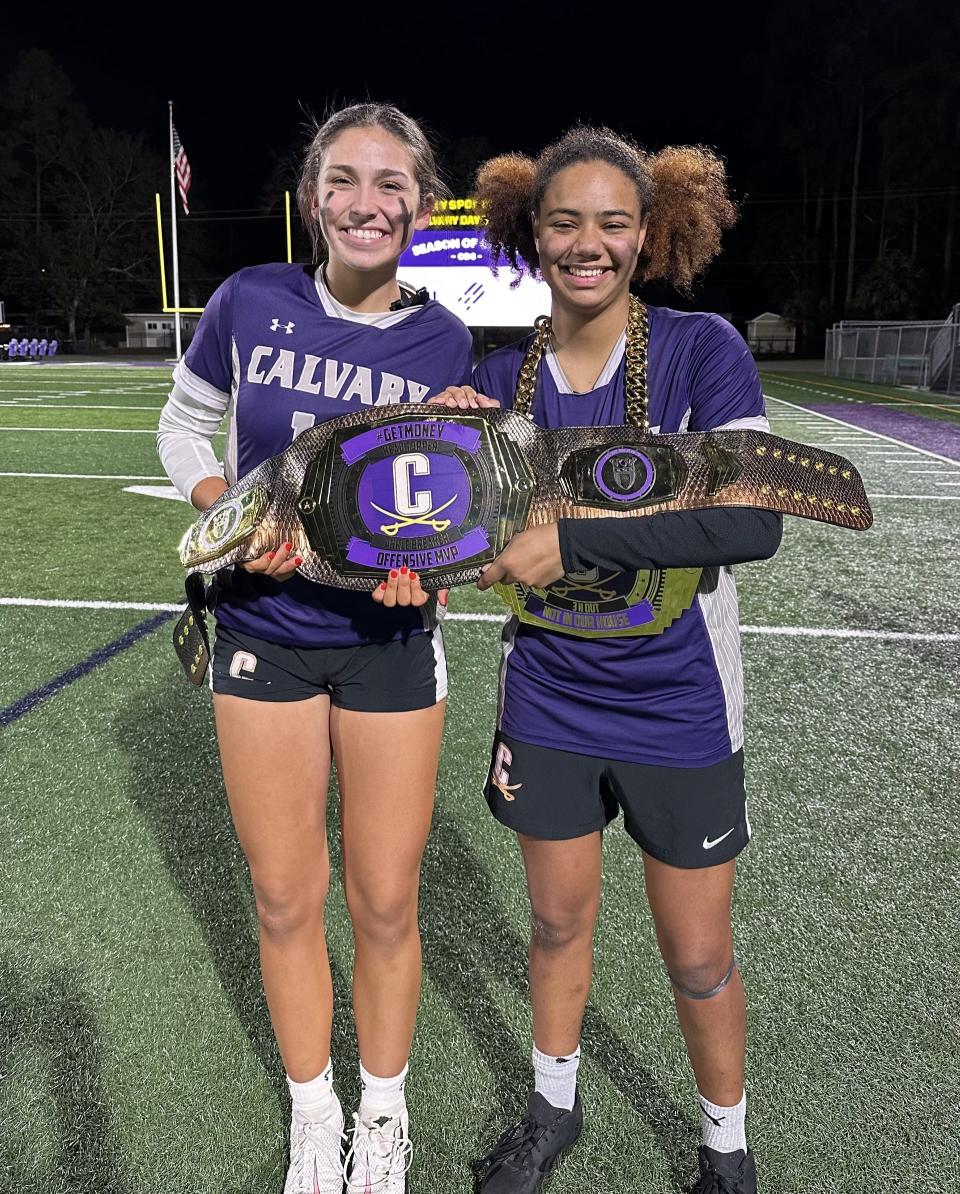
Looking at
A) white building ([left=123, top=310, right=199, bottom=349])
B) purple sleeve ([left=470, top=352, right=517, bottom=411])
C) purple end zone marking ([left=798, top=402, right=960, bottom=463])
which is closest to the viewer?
purple sleeve ([left=470, top=352, right=517, bottom=411])

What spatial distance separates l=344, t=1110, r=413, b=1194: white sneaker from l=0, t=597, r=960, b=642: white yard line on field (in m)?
3.10

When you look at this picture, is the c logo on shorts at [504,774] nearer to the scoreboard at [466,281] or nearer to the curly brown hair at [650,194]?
the curly brown hair at [650,194]

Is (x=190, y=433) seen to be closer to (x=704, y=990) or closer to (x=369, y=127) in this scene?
(x=369, y=127)

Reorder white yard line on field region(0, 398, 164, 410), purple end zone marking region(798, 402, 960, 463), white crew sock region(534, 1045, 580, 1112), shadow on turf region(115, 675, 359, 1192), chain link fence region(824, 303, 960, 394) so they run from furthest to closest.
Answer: chain link fence region(824, 303, 960, 394) → white yard line on field region(0, 398, 164, 410) → purple end zone marking region(798, 402, 960, 463) → shadow on turf region(115, 675, 359, 1192) → white crew sock region(534, 1045, 580, 1112)

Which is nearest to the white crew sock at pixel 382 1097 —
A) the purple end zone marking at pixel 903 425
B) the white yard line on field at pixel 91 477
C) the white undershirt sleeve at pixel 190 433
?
the white undershirt sleeve at pixel 190 433

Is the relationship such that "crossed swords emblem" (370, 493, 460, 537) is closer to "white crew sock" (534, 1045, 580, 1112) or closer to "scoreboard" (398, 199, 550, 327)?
"white crew sock" (534, 1045, 580, 1112)

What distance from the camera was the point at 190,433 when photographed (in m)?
1.88

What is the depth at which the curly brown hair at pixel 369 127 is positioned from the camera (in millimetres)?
1723

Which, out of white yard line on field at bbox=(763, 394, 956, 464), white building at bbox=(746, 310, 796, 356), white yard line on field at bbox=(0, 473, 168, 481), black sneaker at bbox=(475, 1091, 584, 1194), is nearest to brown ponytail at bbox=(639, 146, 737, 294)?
black sneaker at bbox=(475, 1091, 584, 1194)

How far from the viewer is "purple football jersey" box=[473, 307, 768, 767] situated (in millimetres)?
1600

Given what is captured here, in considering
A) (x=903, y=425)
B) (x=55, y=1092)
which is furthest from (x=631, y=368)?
(x=903, y=425)

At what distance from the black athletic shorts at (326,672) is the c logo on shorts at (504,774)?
0.62ft

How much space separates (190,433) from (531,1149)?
160 centimetres

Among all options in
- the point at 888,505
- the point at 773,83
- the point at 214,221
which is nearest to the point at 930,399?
the point at 888,505
